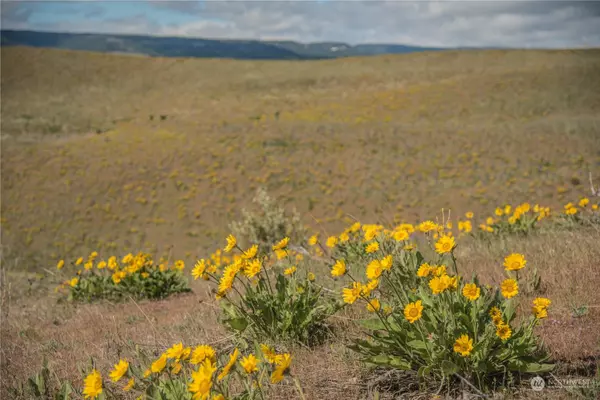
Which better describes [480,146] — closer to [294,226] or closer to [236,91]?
[294,226]

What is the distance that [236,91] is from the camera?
150 ft

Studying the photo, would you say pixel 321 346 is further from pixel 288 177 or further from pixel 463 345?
pixel 288 177

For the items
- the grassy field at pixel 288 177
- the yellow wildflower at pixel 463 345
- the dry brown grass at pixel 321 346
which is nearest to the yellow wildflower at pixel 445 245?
the yellow wildflower at pixel 463 345

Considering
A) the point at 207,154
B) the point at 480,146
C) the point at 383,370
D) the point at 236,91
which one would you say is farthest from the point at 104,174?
the point at 236,91

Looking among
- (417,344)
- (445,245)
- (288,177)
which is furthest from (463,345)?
(288,177)

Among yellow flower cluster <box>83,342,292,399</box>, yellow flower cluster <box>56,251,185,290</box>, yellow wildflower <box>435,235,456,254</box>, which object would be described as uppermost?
yellow wildflower <box>435,235,456,254</box>

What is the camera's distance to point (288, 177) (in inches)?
791

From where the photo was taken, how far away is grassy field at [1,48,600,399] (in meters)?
4.24

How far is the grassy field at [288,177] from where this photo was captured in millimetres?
4238

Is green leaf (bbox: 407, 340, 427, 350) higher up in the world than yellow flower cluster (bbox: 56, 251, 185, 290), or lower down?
higher up

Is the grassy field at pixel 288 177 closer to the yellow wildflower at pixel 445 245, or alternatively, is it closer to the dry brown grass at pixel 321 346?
the dry brown grass at pixel 321 346

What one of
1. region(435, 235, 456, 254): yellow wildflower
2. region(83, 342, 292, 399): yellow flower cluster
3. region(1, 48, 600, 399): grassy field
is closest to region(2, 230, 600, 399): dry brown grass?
region(1, 48, 600, 399): grassy field

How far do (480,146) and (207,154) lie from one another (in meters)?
13.4

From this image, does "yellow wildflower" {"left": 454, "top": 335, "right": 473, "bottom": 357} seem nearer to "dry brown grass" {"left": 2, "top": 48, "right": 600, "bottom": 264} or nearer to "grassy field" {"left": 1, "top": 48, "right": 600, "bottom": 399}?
"grassy field" {"left": 1, "top": 48, "right": 600, "bottom": 399}
